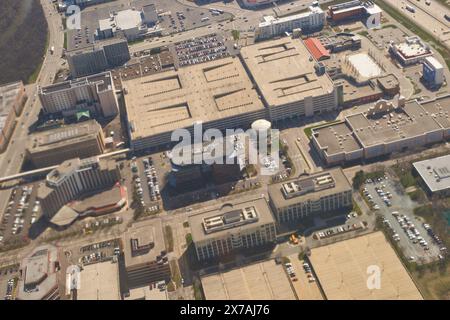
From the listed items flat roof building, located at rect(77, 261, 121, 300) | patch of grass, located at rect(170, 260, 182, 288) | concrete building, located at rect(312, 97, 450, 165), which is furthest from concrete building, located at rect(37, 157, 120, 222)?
concrete building, located at rect(312, 97, 450, 165)

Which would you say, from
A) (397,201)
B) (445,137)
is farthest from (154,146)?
(445,137)

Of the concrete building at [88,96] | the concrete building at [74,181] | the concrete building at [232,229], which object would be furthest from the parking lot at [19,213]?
the concrete building at [232,229]

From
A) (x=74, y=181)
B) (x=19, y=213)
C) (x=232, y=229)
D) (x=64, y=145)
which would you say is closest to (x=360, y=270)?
(x=232, y=229)

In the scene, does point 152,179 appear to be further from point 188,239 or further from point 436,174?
point 436,174

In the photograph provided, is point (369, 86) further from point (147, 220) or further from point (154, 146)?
point (147, 220)

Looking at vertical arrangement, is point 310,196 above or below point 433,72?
below

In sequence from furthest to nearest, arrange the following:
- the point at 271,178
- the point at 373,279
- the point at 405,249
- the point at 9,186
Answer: the point at 9,186 < the point at 271,178 < the point at 405,249 < the point at 373,279
